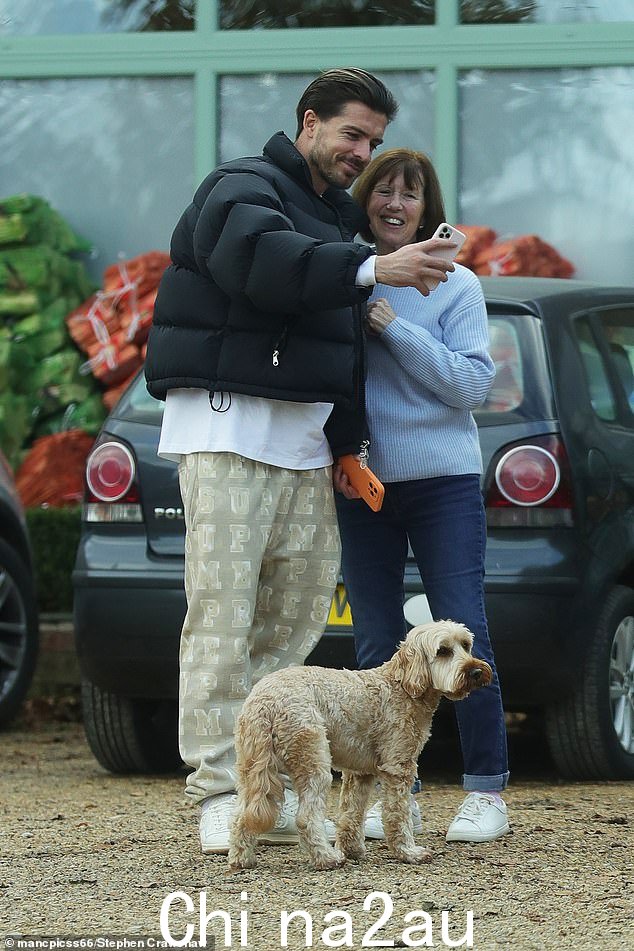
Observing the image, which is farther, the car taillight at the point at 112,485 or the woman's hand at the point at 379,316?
the car taillight at the point at 112,485

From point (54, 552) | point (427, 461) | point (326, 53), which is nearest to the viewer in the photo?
point (427, 461)

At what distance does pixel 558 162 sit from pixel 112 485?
4842 millimetres

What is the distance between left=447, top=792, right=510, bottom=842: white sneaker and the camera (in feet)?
15.0

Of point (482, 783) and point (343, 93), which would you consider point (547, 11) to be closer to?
point (343, 93)

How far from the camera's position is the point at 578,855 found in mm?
4477

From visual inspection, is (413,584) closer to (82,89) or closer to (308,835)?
(308,835)

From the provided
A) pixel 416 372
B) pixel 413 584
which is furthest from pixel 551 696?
pixel 416 372

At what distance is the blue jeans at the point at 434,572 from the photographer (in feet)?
15.0

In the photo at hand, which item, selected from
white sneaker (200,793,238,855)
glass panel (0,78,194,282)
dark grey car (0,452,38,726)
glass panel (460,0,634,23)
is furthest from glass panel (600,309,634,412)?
glass panel (0,78,194,282)

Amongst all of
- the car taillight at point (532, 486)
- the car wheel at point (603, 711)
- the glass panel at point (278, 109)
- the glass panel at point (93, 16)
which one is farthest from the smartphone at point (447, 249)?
the glass panel at point (93, 16)

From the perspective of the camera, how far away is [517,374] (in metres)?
5.68

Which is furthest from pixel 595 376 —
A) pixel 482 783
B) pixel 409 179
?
pixel 482 783

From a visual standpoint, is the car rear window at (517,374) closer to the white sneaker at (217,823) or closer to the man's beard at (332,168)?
the man's beard at (332,168)

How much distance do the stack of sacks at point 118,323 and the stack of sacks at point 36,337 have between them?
0.27 ft
